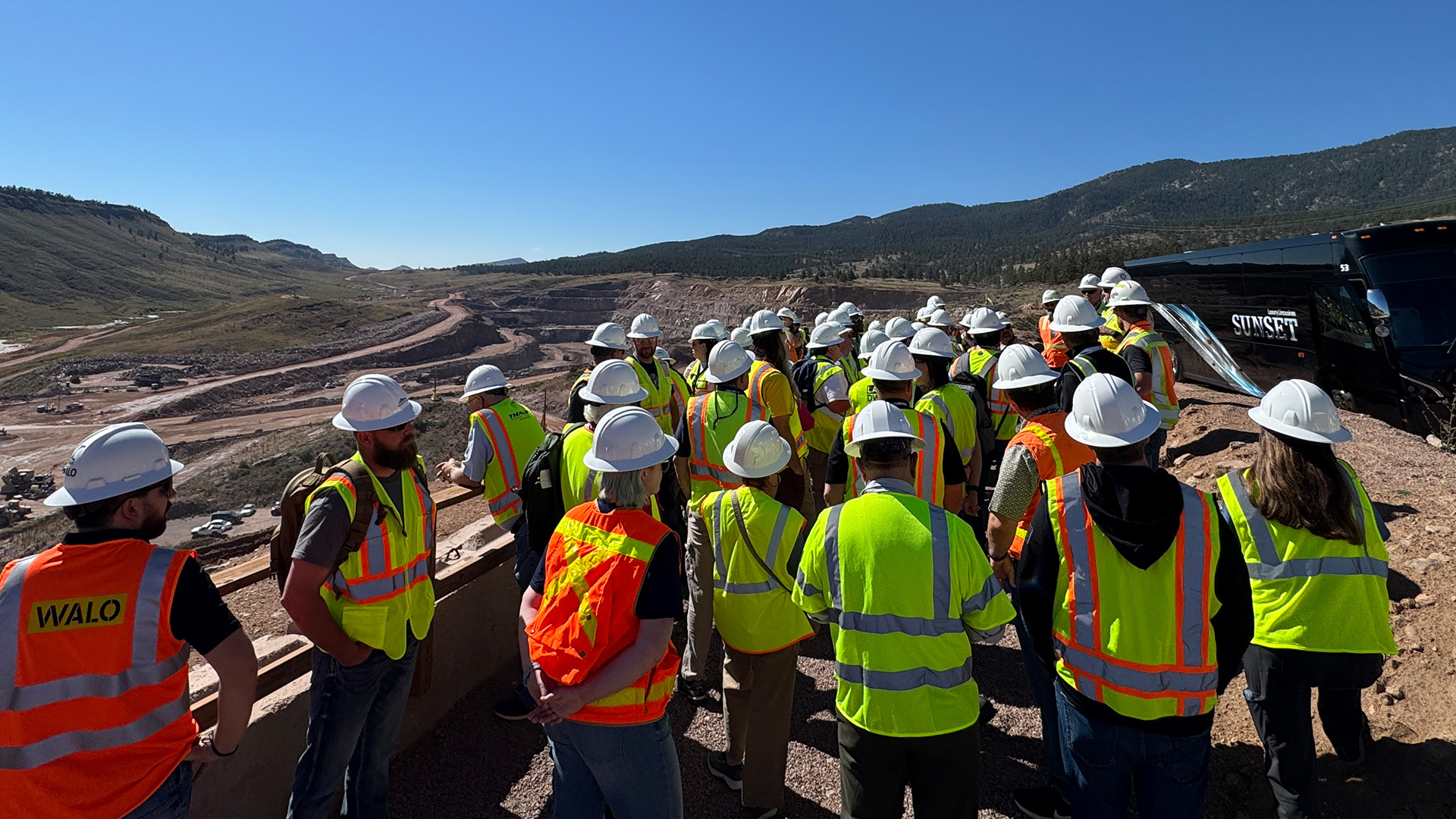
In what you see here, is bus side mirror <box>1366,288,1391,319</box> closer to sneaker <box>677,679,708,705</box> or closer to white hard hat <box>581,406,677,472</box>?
sneaker <box>677,679,708,705</box>

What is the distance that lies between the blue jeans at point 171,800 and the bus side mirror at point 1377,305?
1149 cm

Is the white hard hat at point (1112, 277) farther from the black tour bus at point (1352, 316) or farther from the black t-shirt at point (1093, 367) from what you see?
the black t-shirt at point (1093, 367)

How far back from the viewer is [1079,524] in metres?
2.34

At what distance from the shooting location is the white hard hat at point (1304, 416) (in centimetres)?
259

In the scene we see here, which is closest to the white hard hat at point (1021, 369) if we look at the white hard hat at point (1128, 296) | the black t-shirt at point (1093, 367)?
the black t-shirt at point (1093, 367)

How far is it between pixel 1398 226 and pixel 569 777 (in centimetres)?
1114

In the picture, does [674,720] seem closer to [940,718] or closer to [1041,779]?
[1041,779]

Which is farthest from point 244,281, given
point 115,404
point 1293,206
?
point 1293,206

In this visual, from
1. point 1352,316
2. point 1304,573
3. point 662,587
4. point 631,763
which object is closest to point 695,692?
point 631,763

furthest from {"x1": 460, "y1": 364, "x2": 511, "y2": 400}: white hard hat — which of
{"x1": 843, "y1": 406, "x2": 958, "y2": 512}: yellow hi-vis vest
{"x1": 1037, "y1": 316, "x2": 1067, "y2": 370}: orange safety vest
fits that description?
{"x1": 1037, "y1": 316, "x2": 1067, "y2": 370}: orange safety vest

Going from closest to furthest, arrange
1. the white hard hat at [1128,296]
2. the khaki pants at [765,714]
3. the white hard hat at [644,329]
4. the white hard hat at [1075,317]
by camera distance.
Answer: the khaki pants at [765,714], the white hard hat at [1075,317], the white hard hat at [1128,296], the white hard hat at [644,329]

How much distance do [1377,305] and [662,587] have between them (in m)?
10.1

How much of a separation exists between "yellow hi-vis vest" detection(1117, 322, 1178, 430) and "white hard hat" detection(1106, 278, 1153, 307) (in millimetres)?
233

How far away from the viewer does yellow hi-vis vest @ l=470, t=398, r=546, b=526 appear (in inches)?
179
